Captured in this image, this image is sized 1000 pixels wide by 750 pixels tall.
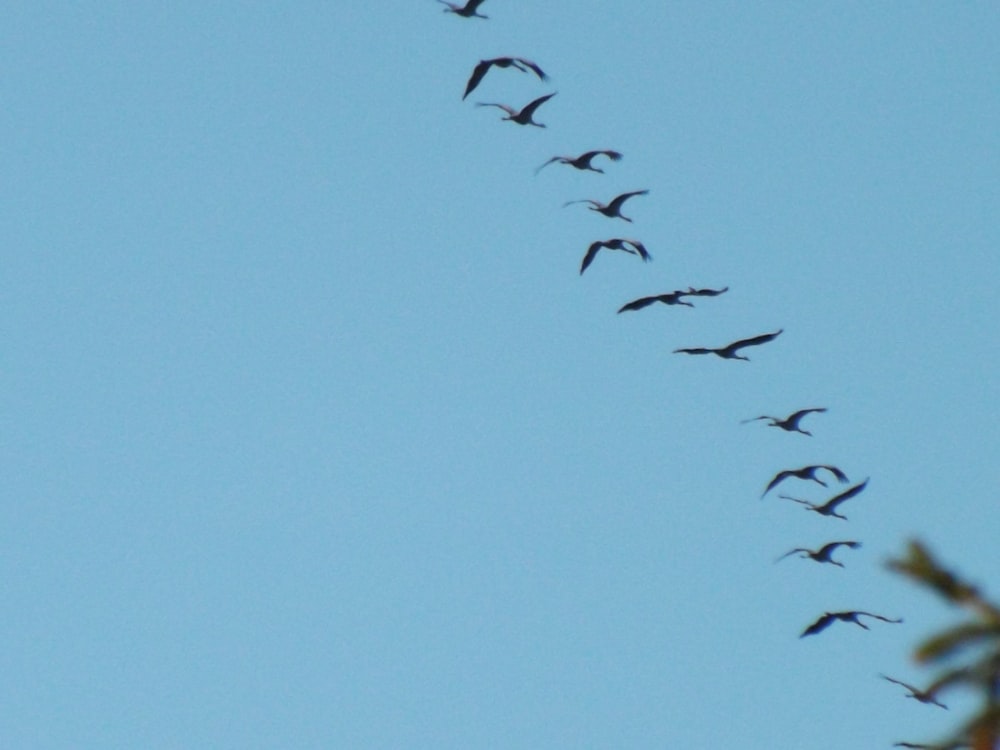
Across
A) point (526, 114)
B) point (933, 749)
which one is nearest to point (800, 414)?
point (526, 114)

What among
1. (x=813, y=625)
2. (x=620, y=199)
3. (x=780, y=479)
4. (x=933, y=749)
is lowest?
(x=933, y=749)

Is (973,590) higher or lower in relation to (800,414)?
lower

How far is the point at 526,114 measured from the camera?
46.0 m

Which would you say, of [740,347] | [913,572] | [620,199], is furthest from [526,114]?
[913,572]

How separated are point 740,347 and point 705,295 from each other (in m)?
3.02

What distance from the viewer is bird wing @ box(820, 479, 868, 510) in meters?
46.2

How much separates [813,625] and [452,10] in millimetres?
15691

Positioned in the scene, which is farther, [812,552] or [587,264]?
[812,552]

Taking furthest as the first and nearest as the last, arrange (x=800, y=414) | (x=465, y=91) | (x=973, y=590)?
(x=800, y=414), (x=465, y=91), (x=973, y=590)

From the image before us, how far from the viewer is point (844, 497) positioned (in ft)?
156

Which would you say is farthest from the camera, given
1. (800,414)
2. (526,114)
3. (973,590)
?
(800,414)

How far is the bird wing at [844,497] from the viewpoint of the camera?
4615cm

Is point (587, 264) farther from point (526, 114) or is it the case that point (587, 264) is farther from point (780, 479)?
point (780, 479)

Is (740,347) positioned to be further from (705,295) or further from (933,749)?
(933,749)
